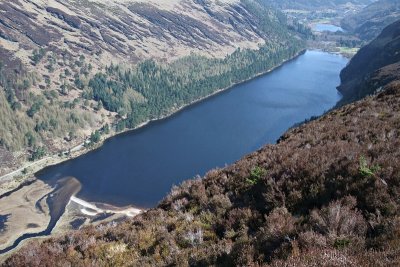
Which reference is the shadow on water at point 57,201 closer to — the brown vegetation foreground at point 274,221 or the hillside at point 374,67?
the hillside at point 374,67

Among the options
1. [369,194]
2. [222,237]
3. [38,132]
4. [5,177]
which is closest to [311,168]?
[369,194]

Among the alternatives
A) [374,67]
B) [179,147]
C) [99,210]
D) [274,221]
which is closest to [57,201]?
[99,210]

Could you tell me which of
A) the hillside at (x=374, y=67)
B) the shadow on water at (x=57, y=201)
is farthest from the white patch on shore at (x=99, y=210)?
the hillside at (x=374, y=67)

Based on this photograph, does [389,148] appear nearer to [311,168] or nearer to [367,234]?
[311,168]

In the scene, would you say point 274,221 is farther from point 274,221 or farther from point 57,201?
point 57,201

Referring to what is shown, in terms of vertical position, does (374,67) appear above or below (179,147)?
above
